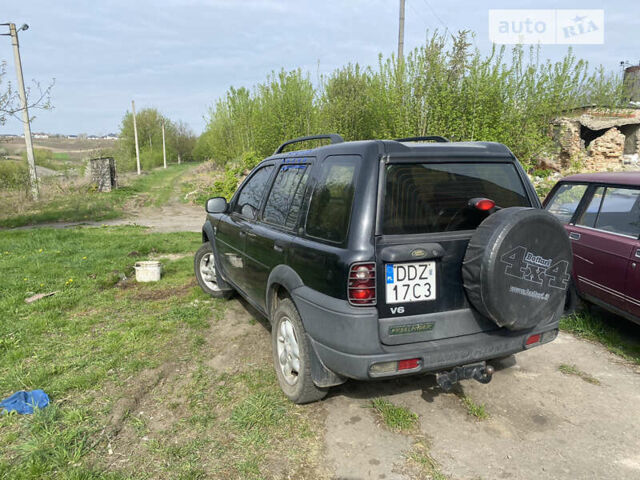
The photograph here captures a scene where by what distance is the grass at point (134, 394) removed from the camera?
8.44ft

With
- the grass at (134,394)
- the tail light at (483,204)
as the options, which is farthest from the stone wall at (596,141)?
the grass at (134,394)

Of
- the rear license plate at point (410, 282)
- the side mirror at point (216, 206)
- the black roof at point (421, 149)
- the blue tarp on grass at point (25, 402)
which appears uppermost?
the black roof at point (421, 149)

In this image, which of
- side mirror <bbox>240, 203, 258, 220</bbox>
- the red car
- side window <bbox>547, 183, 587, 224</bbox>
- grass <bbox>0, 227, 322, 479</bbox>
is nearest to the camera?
grass <bbox>0, 227, 322, 479</bbox>

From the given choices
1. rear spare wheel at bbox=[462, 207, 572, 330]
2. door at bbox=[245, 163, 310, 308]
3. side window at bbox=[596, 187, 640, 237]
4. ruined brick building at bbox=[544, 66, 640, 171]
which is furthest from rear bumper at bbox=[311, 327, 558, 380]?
ruined brick building at bbox=[544, 66, 640, 171]

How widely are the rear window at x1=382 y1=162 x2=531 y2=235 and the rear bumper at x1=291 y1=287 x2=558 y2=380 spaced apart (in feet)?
1.91

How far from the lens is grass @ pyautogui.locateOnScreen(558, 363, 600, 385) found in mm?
3604

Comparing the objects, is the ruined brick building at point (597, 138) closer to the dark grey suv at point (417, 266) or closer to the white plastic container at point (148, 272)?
the white plastic container at point (148, 272)

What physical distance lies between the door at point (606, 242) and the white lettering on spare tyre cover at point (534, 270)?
173cm

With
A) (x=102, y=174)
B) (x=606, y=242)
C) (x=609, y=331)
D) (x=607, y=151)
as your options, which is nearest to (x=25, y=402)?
(x=606, y=242)

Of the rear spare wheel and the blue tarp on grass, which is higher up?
the rear spare wheel

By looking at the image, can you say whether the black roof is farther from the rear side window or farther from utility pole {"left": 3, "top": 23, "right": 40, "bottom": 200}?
utility pole {"left": 3, "top": 23, "right": 40, "bottom": 200}

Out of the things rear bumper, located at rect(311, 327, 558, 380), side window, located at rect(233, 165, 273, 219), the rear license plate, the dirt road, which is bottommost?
the dirt road

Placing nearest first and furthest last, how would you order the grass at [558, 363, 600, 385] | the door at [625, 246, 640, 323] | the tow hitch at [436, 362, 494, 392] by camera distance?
the tow hitch at [436, 362, 494, 392]
the grass at [558, 363, 600, 385]
the door at [625, 246, 640, 323]

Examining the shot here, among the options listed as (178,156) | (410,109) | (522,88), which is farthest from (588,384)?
(178,156)
